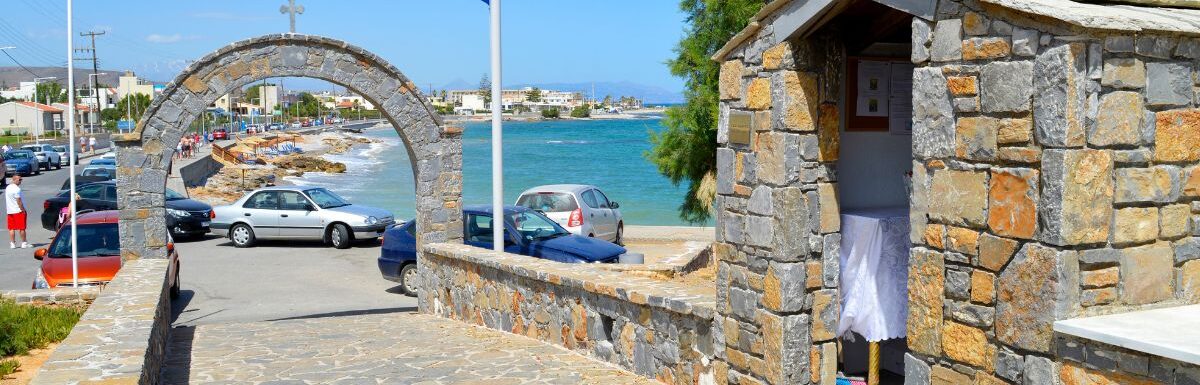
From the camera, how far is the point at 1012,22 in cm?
437

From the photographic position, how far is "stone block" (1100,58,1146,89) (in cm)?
414

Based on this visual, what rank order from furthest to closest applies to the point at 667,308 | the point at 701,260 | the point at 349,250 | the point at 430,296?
the point at 349,250
the point at 701,260
the point at 430,296
the point at 667,308

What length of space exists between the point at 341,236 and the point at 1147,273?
61.4ft

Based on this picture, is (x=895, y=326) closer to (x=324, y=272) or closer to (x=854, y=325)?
(x=854, y=325)

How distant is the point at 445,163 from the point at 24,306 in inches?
201

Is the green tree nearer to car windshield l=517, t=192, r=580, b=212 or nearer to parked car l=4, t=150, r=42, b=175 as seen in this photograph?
car windshield l=517, t=192, r=580, b=212

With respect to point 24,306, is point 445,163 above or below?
above

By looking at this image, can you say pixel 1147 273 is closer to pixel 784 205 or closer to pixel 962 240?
pixel 962 240

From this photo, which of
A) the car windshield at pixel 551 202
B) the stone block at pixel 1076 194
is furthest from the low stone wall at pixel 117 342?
the car windshield at pixel 551 202

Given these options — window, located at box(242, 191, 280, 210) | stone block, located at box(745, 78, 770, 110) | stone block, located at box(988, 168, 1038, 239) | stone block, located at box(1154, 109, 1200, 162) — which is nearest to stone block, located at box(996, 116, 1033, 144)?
stone block, located at box(988, 168, 1038, 239)

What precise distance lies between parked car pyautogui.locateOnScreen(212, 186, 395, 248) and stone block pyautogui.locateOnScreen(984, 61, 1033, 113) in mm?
18239

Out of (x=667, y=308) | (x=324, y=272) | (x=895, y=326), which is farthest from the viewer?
(x=324, y=272)

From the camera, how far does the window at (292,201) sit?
21.9 metres

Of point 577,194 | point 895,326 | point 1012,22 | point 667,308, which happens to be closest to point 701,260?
point 577,194
